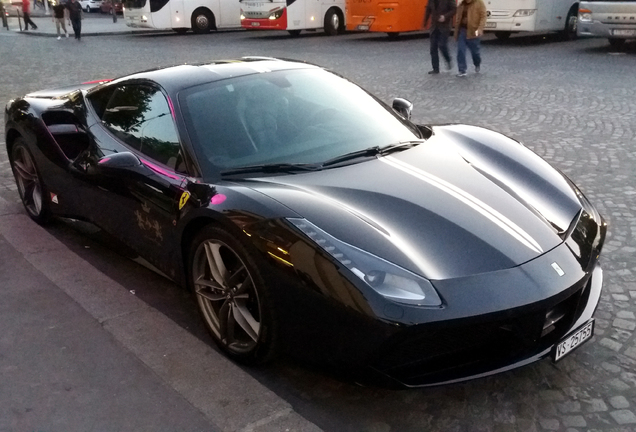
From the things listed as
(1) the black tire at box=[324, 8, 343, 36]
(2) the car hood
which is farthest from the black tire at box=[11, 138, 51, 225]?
(1) the black tire at box=[324, 8, 343, 36]

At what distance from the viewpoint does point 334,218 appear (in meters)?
2.99

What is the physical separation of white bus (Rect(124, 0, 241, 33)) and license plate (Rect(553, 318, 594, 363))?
23802 mm

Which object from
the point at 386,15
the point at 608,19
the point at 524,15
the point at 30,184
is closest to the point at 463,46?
the point at 608,19

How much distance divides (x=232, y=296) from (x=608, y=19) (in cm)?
1386

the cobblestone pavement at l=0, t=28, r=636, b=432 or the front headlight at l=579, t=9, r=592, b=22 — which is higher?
the front headlight at l=579, t=9, r=592, b=22

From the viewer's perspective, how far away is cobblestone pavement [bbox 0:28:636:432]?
2.90m

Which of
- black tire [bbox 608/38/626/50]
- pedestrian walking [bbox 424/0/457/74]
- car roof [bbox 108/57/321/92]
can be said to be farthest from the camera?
black tire [bbox 608/38/626/50]

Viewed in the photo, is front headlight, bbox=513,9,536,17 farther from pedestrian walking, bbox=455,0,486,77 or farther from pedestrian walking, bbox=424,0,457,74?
pedestrian walking, bbox=455,0,486,77

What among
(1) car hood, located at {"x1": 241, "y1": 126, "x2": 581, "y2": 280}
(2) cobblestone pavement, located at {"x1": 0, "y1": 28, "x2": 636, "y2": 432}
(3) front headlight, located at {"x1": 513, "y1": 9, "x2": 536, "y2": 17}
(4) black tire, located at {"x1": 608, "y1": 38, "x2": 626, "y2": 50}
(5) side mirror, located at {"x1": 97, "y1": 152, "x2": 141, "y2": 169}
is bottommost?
(2) cobblestone pavement, located at {"x1": 0, "y1": 28, "x2": 636, "y2": 432}

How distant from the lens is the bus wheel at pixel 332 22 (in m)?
22.5

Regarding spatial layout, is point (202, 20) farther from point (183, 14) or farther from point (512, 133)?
point (512, 133)

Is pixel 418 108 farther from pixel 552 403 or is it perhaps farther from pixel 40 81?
pixel 40 81

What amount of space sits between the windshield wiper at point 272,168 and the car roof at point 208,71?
2.45ft

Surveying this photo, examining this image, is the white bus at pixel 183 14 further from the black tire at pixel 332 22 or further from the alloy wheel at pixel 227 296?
the alloy wheel at pixel 227 296
